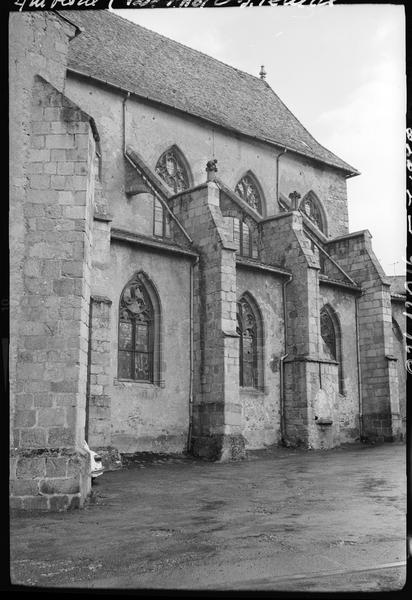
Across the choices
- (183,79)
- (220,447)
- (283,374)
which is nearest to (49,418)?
(220,447)

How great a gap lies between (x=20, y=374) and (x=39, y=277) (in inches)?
55.5

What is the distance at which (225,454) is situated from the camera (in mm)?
17219

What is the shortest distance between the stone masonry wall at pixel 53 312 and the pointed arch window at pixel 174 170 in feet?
36.8

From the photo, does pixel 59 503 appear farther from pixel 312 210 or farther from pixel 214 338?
pixel 312 210

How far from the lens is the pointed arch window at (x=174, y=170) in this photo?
21953 mm

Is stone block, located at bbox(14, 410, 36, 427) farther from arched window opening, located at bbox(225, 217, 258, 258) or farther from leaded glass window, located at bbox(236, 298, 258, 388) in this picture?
arched window opening, located at bbox(225, 217, 258, 258)

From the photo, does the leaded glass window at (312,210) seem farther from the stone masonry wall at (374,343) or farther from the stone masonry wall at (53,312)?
the stone masonry wall at (53,312)

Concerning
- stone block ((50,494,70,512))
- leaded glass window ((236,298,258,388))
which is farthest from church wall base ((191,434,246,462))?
stone block ((50,494,70,512))

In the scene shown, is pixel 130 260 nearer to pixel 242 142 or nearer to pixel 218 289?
pixel 218 289

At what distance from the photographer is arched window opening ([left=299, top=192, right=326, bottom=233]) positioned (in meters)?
27.1

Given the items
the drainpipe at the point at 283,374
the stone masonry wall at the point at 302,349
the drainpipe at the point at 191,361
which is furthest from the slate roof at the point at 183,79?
the drainpipe at the point at 283,374

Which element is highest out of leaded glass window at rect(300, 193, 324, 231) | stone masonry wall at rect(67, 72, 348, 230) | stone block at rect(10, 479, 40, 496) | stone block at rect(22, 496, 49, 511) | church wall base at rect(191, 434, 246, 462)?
stone masonry wall at rect(67, 72, 348, 230)

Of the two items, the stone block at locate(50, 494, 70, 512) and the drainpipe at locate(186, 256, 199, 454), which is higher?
the drainpipe at locate(186, 256, 199, 454)
